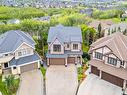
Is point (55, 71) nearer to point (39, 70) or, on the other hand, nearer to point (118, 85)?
point (39, 70)

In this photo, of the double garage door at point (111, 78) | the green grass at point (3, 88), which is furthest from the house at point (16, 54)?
the double garage door at point (111, 78)

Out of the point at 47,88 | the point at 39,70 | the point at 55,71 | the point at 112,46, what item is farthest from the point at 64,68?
the point at 112,46

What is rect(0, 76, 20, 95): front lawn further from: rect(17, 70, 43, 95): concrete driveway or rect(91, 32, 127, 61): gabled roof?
rect(91, 32, 127, 61): gabled roof

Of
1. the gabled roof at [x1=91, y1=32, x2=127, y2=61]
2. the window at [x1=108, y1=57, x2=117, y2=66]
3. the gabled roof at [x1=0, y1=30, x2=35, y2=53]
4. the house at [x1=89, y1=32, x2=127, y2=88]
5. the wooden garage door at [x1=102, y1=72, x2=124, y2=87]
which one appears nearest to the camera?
the wooden garage door at [x1=102, y1=72, x2=124, y2=87]

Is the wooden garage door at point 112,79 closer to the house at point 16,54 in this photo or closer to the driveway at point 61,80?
the driveway at point 61,80

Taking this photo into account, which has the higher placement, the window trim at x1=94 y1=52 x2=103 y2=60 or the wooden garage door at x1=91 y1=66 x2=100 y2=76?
the window trim at x1=94 y1=52 x2=103 y2=60

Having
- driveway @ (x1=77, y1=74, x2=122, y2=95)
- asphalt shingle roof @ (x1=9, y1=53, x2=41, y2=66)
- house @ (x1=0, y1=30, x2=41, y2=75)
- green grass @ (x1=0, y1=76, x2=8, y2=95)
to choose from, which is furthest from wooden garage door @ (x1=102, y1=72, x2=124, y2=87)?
green grass @ (x1=0, y1=76, x2=8, y2=95)

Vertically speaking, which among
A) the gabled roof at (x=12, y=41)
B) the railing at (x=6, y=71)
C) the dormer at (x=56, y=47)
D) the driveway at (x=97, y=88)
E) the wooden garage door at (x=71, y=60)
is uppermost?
the gabled roof at (x=12, y=41)
